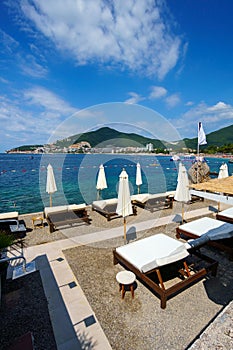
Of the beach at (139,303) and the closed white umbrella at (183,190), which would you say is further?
the closed white umbrella at (183,190)

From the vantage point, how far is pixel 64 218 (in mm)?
7676

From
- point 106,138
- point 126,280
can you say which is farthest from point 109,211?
point 106,138

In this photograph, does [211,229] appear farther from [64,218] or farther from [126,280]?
[64,218]

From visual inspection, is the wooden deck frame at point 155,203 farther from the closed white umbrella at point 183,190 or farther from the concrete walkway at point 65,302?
the concrete walkway at point 65,302

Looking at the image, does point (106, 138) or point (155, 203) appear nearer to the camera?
point (155, 203)

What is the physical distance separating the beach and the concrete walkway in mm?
65

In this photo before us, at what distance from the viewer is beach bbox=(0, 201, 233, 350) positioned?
2945 millimetres

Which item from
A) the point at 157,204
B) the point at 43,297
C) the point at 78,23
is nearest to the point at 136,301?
the point at 43,297

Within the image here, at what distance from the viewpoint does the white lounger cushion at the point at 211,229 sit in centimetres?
532

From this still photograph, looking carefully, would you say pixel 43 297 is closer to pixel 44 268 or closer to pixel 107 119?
pixel 44 268

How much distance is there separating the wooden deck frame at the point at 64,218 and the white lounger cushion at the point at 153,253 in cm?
342

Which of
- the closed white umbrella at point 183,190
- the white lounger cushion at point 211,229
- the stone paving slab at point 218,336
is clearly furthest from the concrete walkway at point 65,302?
the closed white umbrella at point 183,190

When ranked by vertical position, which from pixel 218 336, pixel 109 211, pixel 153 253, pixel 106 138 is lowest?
pixel 109 211

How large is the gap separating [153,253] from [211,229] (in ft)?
8.57
